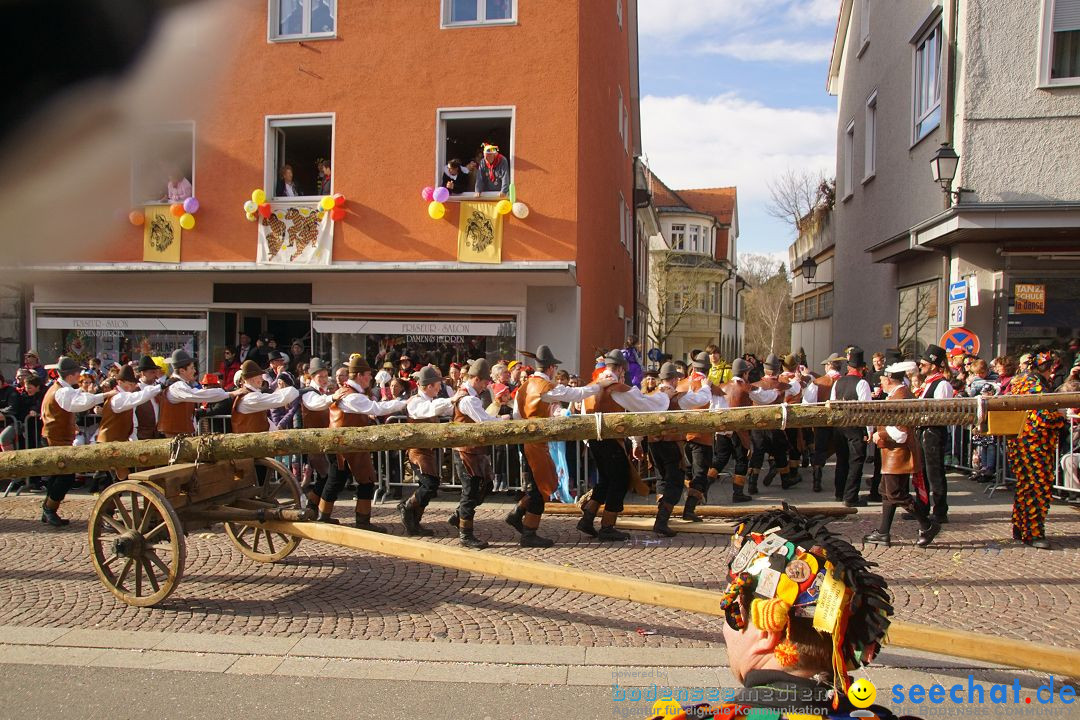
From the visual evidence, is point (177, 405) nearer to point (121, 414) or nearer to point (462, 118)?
point (121, 414)

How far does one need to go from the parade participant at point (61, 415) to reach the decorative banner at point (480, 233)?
6.79m

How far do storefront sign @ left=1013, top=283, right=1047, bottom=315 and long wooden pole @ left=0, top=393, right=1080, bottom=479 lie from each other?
29.2 feet

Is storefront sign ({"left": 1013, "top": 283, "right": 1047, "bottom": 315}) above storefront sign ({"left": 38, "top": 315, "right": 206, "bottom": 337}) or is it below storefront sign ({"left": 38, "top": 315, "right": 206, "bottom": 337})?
above

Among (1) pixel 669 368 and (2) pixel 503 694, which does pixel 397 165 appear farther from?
(2) pixel 503 694

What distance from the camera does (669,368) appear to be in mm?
8367

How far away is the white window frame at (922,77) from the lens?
12.6m

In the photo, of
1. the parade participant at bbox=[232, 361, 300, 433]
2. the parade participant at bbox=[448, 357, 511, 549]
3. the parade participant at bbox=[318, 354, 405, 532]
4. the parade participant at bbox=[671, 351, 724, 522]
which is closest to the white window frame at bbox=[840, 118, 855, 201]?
the parade participant at bbox=[671, 351, 724, 522]

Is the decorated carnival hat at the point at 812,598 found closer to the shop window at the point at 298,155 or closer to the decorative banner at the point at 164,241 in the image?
the shop window at the point at 298,155

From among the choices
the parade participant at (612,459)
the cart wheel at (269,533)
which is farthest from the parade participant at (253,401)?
the parade participant at (612,459)

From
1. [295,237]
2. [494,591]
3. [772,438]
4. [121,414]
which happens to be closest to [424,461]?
[494,591]

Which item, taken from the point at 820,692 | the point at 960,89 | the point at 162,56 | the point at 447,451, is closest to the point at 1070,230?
the point at 960,89

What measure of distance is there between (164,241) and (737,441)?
11.1 metres

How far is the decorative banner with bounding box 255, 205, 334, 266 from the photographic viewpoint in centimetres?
1388

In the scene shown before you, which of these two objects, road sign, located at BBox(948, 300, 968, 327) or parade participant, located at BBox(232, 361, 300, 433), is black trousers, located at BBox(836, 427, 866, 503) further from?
parade participant, located at BBox(232, 361, 300, 433)
